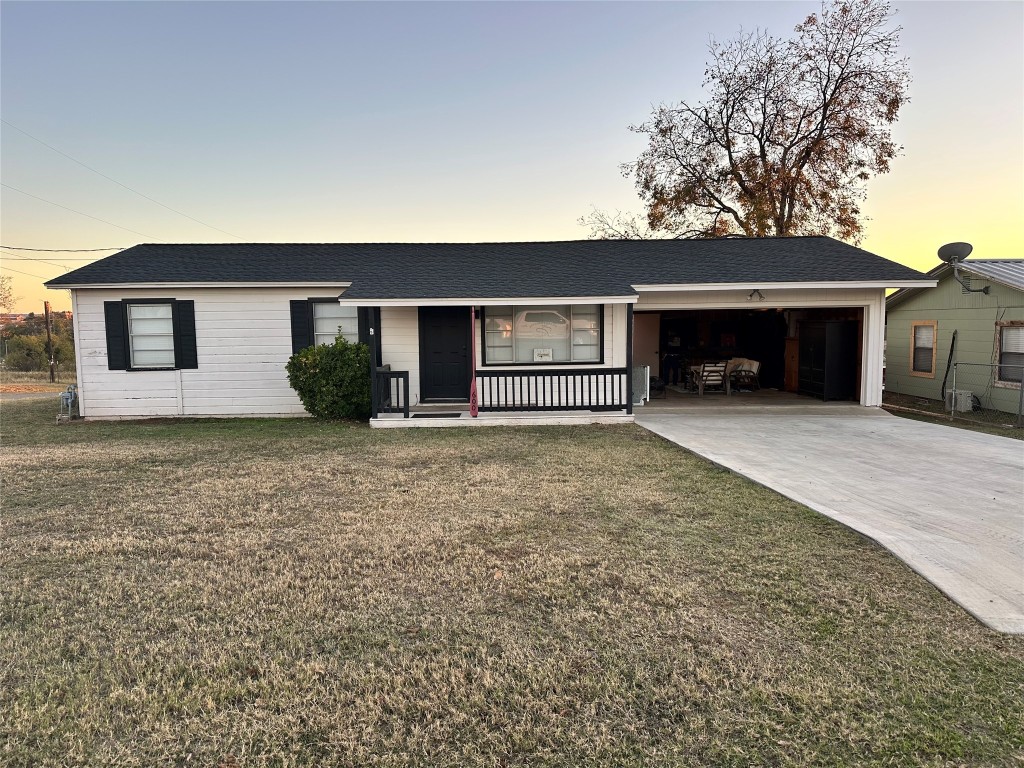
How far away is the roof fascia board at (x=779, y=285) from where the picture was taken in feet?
37.2

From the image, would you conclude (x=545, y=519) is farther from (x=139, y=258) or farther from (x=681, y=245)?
(x=139, y=258)

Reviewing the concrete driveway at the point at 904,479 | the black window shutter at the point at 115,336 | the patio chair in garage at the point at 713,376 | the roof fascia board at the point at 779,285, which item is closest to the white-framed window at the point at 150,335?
the black window shutter at the point at 115,336

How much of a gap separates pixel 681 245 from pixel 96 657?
45.5 feet

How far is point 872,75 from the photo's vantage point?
75.0ft

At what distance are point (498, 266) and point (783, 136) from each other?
18436mm

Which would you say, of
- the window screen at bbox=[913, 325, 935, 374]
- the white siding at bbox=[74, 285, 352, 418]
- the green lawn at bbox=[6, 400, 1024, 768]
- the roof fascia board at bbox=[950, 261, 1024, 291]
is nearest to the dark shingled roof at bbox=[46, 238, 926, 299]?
the white siding at bbox=[74, 285, 352, 418]

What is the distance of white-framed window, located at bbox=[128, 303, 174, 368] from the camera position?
39.8ft

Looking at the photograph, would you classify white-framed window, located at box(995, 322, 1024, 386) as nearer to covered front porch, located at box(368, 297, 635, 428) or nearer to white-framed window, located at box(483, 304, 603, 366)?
covered front porch, located at box(368, 297, 635, 428)

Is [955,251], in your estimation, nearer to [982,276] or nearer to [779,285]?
[982,276]

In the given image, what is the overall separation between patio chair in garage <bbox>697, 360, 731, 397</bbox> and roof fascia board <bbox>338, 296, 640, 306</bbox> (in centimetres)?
461

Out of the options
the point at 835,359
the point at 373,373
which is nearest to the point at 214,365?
the point at 373,373

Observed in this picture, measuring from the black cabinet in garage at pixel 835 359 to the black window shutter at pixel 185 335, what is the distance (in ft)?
45.2

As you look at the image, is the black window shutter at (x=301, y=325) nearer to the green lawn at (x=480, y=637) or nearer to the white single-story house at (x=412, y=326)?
the white single-story house at (x=412, y=326)

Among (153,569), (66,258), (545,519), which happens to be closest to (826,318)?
(545,519)
